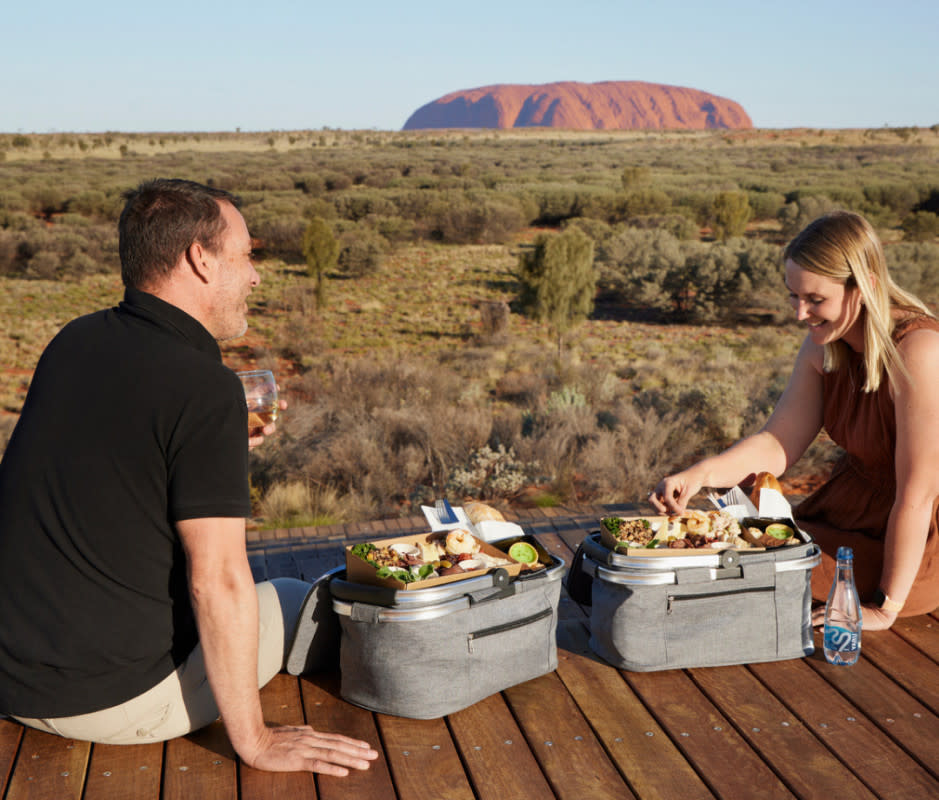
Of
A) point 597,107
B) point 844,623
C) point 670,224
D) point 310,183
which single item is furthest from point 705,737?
point 597,107

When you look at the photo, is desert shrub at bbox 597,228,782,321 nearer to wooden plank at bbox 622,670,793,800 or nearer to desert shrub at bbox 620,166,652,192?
desert shrub at bbox 620,166,652,192

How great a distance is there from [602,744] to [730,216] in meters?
22.6

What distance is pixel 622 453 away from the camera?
6.87m

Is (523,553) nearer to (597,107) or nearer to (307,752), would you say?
(307,752)

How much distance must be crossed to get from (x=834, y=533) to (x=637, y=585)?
0.88m

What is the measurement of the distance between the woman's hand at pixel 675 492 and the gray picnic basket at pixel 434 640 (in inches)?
24.9

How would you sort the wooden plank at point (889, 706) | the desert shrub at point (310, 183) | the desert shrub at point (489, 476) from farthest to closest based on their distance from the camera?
the desert shrub at point (310, 183)
the desert shrub at point (489, 476)
the wooden plank at point (889, 706)

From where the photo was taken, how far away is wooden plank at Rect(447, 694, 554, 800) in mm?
1930

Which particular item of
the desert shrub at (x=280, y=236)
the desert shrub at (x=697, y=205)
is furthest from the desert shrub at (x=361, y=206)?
the desert shrub at (x=697, y=205)

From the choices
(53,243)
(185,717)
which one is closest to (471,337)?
(53,243)

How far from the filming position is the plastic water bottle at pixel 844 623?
2.46 m

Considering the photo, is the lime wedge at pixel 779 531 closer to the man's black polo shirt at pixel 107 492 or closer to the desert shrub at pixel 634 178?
the man's black polo shirt at pixel 107 492

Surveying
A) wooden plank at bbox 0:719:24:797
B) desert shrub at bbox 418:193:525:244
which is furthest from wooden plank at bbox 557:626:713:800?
desert shrub at bbox 418:193:525:244

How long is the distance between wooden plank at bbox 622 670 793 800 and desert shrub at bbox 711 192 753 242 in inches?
860
